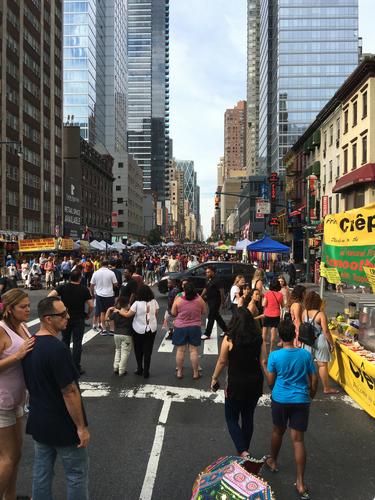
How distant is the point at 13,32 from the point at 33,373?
194 feet

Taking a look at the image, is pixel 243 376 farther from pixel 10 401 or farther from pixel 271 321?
pixel 271 321

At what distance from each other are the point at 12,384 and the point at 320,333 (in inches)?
213

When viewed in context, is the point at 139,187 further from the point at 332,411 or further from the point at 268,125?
the point at 332,411

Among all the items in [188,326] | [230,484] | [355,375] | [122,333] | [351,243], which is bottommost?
[355,375]

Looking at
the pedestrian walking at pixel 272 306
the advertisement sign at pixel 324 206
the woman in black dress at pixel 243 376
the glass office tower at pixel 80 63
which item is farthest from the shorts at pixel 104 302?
the glass office tower at pixel 80 63

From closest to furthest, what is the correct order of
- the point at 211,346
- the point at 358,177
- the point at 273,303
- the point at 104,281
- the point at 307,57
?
the point at 273,303 < the point at 211,346 < the point at 104,281 < the point at 358,177 < the point at 307,57

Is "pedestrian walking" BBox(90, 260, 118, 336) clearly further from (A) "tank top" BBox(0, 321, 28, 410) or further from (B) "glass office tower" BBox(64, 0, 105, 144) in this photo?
(B) "glass office tower" BBox(64, 0, 105, 144)

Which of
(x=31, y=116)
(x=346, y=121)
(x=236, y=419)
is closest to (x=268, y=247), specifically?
(x=346, y=121)

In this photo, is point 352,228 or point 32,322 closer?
point 352,228

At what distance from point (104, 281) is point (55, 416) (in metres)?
8.88

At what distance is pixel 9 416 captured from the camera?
3.84m

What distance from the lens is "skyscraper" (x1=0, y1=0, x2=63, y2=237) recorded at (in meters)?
50.4

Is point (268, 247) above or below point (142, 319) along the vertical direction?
above

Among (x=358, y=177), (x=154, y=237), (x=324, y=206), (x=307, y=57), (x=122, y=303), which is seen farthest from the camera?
(x=154, y=237)
